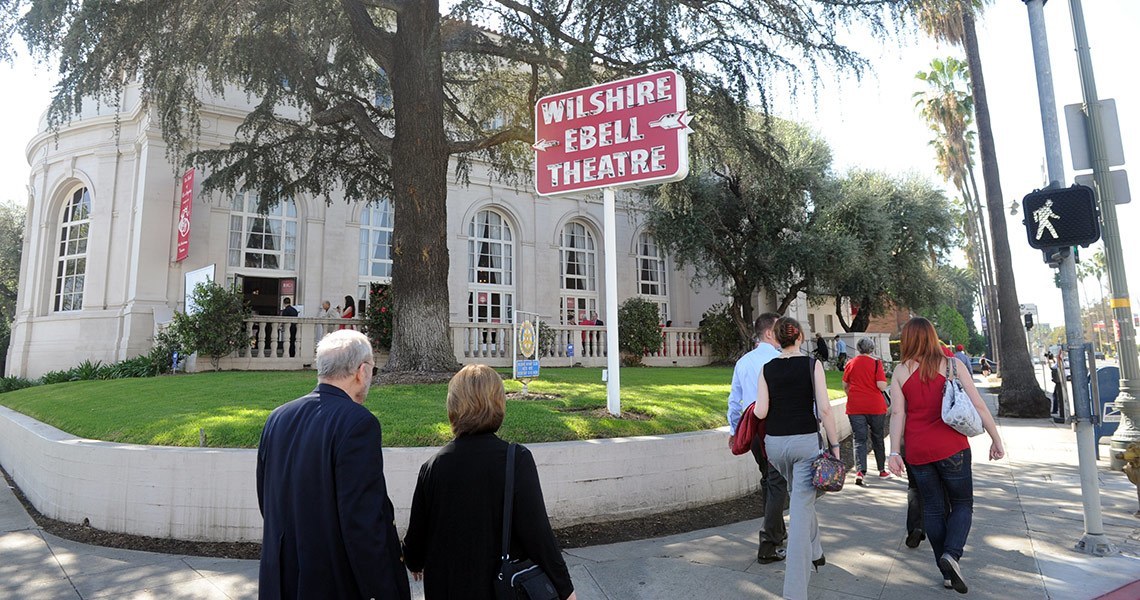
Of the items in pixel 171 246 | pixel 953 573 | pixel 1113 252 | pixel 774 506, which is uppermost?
pixel 171 246

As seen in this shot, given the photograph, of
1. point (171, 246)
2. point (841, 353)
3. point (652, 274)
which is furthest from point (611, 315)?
point (652, 274)

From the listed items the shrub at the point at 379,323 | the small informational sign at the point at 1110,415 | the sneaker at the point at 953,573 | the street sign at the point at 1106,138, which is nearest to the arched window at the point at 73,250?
the shrub at the point at 379,323

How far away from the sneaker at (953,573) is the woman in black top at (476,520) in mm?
2949

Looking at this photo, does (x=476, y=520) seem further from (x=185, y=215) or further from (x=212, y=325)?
(x=185, y=215)

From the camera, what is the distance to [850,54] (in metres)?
9.49

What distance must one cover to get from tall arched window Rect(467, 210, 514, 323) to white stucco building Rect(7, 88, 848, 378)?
4 cm

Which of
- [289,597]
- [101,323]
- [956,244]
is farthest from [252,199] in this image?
[956,244]

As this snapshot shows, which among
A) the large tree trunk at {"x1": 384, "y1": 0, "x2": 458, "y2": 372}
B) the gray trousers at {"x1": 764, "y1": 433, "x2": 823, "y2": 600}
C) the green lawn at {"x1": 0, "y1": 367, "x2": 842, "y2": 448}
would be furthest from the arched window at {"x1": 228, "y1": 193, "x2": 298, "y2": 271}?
the gray trousers at {"x1": 764, "y1": 433, "x2": 823, "y2": 600}

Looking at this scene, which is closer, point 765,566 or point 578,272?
point 765,566

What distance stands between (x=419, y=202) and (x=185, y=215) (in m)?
11.5

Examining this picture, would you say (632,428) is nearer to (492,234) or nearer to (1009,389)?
(1009,389)

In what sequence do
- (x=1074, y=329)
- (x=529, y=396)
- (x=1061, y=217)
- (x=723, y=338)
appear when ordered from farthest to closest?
1. (x=723, y=338)
2. (x=529, y=396)
3. (x=1074, y=329)
4. (x=1061, y=217)

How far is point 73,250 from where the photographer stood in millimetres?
20688

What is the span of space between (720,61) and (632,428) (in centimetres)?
656
